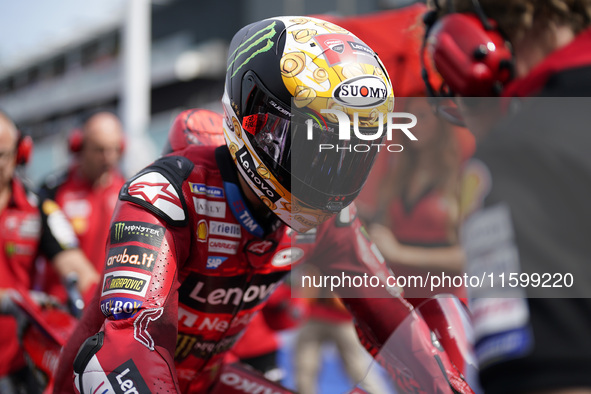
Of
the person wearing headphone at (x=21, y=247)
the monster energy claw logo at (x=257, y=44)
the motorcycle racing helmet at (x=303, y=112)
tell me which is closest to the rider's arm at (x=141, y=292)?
the motorcycle racing helmet at (x=303, y=112)

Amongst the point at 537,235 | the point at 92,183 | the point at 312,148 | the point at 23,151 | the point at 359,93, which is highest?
the point at 537,235

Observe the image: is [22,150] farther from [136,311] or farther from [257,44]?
[136,311]

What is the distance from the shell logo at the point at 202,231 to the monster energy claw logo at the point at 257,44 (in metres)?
0.44

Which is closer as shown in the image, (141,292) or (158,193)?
(141,292)

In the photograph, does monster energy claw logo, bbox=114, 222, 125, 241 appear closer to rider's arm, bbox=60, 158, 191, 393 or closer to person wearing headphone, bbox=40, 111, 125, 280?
rider's arm, bbox=60, 158, 191, 393

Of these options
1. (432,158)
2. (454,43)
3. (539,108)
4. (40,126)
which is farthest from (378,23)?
(40,126)

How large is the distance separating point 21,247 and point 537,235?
333 cm

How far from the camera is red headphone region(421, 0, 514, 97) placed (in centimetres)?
163

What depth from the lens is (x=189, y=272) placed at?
185 centimetres

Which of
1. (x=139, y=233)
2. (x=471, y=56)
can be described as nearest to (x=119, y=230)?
(x=139, y=233)

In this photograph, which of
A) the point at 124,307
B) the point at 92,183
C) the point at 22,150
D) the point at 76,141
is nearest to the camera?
the point at 124,307

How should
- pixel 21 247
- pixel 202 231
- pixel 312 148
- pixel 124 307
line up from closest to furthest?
pixel 124 307 < pixel 312 148 < pixel 202 231 < pixel 21 247

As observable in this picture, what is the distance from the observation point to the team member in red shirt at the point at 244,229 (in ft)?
5.05

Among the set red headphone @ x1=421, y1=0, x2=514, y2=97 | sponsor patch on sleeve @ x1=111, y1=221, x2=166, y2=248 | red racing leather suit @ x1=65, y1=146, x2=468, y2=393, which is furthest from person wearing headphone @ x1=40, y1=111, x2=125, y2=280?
red headphone @ x1=421, y1=0, x2=514, y2=97
